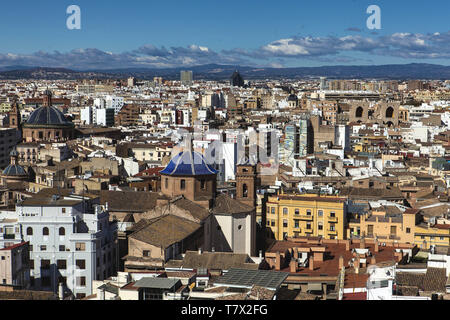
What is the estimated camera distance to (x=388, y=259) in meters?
16.0

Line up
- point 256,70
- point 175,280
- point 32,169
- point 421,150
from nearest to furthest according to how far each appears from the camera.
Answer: point 175,280, point 32,169, point 421,150, point 256,70

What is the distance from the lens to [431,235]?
19250mm

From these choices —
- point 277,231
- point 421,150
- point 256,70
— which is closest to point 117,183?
point 277,231

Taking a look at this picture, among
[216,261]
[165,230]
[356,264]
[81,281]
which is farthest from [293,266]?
[81,281]

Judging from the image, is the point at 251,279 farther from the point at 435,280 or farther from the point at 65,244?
the point at 65,244

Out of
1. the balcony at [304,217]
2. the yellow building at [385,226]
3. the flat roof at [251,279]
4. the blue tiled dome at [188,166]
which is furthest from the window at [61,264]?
the yellow building at [385,226]

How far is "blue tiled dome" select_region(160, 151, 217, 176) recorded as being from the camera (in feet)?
64.3

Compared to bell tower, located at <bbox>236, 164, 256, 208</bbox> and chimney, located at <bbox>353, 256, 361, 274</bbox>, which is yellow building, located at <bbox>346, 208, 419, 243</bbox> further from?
chimney, located at <bbox>353, 256, 361, 274</bbox>

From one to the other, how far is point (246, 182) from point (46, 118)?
96.2 ft

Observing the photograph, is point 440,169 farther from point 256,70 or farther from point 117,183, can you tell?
point 256,70

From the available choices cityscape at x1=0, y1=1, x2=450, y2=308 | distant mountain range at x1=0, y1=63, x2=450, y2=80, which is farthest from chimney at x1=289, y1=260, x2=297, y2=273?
distant mountain range at x1=0, y1=63, x2=450, y2=80

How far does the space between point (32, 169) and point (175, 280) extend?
18491 millimetres

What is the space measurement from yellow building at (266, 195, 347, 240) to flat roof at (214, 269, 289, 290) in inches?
326
